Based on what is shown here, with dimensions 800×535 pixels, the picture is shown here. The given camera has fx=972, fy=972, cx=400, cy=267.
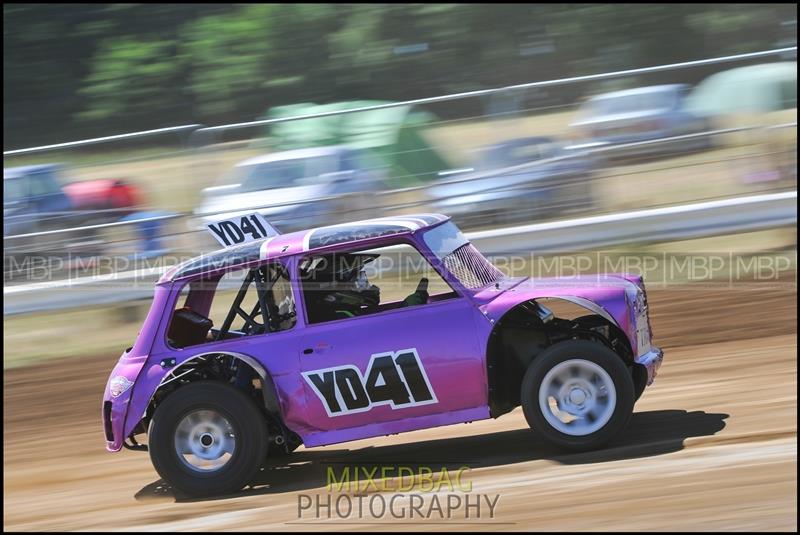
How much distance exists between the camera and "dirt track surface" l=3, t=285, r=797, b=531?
17.0ft

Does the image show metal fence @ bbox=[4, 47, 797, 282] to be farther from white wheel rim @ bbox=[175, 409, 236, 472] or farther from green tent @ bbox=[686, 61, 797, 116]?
white wheel rim @ bbox=[175, 409, 236, 472]

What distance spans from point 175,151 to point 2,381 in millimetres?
2917

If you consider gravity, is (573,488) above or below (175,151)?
below

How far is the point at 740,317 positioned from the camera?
9.07 m

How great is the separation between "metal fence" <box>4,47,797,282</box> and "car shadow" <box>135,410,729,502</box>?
11.5ft

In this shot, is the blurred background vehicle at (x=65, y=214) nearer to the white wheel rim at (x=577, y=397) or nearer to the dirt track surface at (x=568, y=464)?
the dirt track surface at (x=568, y=464)

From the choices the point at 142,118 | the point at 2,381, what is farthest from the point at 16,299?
the point at 142,118

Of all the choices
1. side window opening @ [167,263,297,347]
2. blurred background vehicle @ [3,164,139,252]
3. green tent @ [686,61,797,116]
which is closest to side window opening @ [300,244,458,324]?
side window opening @ [167,263,297,347]

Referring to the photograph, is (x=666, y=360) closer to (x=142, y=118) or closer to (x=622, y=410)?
(x=622, y=410)

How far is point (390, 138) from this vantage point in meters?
10.2

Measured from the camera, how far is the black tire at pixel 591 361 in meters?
5.75

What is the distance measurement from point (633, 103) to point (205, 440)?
6.05m
